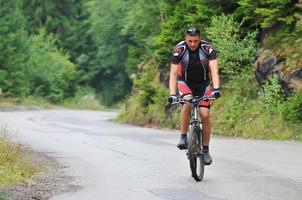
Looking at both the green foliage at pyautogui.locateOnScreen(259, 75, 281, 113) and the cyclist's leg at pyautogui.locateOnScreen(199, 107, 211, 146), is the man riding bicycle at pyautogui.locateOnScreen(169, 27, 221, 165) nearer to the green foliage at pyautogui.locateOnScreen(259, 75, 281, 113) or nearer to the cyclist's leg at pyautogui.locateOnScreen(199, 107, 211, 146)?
the cyclist's leg at pyautogui.locateOnScreen(199, 107, 211, 146)

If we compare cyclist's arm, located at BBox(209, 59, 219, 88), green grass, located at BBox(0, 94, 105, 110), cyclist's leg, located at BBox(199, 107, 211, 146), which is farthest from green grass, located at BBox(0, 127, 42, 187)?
green grass, located at BBox(0, 94, 105, 110)

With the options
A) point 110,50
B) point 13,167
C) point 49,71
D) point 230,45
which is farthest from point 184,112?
point 110,50

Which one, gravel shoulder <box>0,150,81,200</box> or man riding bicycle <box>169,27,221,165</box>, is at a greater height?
man riding bicycle <box>169,27,221,165</box>

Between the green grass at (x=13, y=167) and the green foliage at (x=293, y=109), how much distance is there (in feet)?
24.3

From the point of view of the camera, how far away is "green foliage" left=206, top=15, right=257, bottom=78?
19422mm

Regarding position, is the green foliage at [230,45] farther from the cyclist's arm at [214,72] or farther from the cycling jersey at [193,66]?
the cyclist's arm at [214,72]

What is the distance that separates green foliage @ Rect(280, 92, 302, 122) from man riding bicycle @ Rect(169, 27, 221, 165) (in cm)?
686

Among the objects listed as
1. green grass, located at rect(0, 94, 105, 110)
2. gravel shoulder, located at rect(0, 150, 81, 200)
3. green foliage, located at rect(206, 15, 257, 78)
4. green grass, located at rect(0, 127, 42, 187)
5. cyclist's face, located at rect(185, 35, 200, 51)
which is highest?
green foliage, located at rect(206, 15, 257, 78)

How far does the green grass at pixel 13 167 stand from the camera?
9.02 meters

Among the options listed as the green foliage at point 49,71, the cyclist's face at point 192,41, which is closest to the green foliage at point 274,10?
the cyclist's face at point 192,41

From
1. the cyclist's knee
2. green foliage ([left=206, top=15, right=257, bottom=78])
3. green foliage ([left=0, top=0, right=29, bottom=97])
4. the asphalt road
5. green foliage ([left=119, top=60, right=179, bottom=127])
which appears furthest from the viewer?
green foliage ([left=0, top=0, right=29, bottom=97])

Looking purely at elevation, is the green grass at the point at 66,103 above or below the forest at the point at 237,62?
below

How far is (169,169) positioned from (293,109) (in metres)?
6.38

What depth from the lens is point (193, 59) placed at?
936cm
